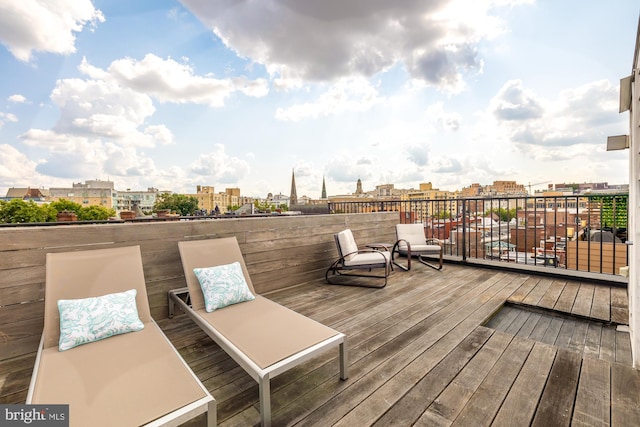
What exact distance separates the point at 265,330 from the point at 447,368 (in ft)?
4.74

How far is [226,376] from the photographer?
81.4 inches

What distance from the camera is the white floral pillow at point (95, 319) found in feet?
6.36

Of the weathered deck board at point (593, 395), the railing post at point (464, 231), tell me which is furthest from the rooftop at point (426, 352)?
the railing post at point (464, 231)

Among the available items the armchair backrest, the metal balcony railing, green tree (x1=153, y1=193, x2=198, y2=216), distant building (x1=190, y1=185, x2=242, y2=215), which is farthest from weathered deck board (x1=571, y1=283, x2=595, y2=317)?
distant building (x1=190, y1=185, x2=242, y2=215)

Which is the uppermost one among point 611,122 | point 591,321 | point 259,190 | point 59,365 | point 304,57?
point 304,57

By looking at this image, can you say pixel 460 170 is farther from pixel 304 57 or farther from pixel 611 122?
pixel 304 57

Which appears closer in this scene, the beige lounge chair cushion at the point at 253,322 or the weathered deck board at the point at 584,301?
the beige lounge chair cushion at the point at 253,322

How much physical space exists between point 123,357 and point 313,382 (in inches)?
50.2

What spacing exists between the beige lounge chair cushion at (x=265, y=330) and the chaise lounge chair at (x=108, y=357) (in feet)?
1.26

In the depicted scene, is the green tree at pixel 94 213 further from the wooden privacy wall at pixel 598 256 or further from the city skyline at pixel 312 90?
the wooden privacy wall at pixel 598 256

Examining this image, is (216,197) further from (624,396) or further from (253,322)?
(624,396)

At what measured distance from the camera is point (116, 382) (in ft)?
4.95

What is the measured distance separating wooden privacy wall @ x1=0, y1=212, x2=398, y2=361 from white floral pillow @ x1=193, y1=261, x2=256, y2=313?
2.20 feet

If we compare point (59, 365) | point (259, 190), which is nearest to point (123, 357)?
point (59, 365)
